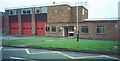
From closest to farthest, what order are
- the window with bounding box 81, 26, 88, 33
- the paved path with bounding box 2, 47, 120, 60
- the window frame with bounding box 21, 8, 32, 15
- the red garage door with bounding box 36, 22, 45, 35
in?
the paved path with bounding box 2, 47, 120, 60, the window with bounding box 81, 26, 88, 33, the red garage door with bounding box 36, 22, 45, 35, the window frame with bounding box 21, 8, 32, 15

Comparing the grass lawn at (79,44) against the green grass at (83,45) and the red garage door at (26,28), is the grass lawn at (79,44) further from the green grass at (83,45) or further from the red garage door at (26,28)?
the red garage door at (26,28)

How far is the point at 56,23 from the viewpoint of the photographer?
37.8 m

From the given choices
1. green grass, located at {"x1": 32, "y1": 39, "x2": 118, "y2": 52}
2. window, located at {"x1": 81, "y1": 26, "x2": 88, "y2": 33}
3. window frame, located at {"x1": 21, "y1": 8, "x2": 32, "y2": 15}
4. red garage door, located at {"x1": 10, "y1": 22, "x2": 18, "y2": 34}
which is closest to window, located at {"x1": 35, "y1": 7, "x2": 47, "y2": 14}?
window frame, located at {"x1": 21, "y1": 8, "x2": 32, "y2": 15}

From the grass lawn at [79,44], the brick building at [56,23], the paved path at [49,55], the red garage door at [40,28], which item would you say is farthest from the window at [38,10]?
the paved path at [49,55]

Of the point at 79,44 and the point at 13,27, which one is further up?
the point at 13,27

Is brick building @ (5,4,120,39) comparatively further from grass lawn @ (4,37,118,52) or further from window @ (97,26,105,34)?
grass lawn @ (4,37,118,52)

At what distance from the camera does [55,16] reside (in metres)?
40.9

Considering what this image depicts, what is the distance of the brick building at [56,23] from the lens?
32.3 meters

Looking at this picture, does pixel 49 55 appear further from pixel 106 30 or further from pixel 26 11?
pixel 26 11

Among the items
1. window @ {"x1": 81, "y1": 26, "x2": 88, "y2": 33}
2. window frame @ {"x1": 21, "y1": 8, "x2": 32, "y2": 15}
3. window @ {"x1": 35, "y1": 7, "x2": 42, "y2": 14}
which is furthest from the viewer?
window frame @ {"x1": 21, "y1": 8, "x2": 32, "y2": 15}

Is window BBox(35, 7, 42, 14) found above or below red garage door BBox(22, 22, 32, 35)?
above

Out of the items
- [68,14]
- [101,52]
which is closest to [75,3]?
[68,14]

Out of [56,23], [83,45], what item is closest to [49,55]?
[83,45]

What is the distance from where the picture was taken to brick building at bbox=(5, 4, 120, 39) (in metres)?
32.3
